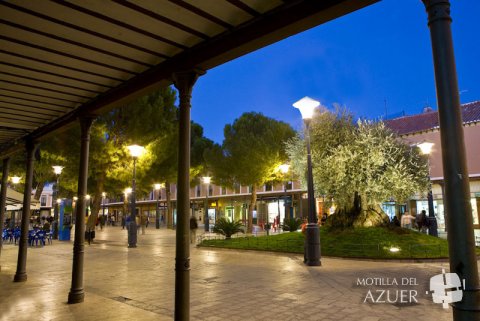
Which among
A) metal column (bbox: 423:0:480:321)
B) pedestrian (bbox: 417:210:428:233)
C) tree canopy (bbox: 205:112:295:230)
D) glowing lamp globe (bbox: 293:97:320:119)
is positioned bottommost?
pedestrian (bbox: 417:210:428:233)

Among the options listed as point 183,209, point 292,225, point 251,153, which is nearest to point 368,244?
point 183,209

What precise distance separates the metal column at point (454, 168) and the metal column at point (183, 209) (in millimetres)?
2924

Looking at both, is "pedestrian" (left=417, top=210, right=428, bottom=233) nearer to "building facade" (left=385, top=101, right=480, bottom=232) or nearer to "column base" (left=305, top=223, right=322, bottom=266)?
"building facade" (left=385, top=101, right=480, bottom=232)

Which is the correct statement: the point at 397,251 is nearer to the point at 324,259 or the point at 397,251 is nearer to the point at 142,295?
the point at 324,259

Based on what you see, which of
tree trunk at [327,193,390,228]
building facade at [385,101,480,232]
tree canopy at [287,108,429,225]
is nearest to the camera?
tree canopy at [287,108,429,225]

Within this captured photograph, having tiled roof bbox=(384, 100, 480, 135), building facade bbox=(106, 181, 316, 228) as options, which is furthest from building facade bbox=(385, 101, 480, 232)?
building facade bbox=(106, 181, 316, 228)

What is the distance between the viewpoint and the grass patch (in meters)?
12.0

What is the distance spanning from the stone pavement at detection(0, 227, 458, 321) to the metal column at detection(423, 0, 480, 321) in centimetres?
348

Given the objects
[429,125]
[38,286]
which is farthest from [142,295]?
[429,125]

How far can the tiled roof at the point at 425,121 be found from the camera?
2867 centimetres

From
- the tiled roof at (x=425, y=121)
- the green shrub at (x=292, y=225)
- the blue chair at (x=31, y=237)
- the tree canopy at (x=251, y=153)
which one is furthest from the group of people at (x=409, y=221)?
the blue chair at (x=31, y=237)

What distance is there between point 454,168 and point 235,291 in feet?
19.7

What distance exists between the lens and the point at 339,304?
6383mm

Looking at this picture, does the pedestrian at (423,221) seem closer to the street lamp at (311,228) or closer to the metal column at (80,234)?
the street lamp at (311,228)
